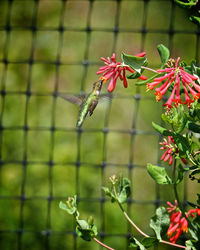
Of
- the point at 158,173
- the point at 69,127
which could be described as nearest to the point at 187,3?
the point at 158,173

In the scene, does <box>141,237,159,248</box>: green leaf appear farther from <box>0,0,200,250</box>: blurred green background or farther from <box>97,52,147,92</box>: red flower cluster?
<box>0,0,200,250</box>: blurred green background

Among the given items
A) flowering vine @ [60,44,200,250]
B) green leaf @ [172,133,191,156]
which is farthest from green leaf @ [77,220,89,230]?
green leaf @ [172,133,191,156]

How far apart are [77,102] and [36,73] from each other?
1829 mm

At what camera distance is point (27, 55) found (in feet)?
8.75

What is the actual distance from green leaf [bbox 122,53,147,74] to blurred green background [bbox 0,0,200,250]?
1402 mm

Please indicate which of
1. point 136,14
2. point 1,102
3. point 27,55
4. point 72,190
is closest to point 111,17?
point 136,14

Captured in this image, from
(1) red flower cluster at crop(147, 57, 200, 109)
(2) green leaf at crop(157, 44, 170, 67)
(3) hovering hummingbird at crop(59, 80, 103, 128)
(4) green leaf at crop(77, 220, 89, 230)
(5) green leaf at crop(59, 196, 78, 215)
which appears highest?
(2) green leaf at crop(157, 44, 170, 67)

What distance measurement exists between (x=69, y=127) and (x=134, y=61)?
1897 millimetres

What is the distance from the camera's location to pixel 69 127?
239cm

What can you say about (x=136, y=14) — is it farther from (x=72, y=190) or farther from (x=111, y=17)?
(x=72, y=190)

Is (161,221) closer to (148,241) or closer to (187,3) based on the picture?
(148,241)

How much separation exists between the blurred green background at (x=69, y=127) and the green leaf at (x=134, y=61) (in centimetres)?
140

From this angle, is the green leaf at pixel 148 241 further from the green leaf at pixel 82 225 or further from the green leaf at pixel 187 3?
the green leaf at pixel 187 3

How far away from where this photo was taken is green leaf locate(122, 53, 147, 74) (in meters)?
0.50
